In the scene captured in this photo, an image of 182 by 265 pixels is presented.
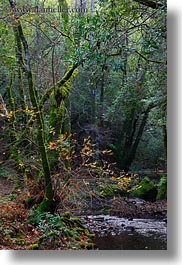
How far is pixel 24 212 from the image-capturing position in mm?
3434

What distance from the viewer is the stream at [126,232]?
2939 millimetres

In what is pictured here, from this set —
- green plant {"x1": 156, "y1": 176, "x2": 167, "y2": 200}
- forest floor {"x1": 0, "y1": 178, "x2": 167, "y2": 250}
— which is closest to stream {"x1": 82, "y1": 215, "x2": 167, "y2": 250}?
forest floor {"x1": 0, "y1": 178, "x2": 167, "y2": 250}

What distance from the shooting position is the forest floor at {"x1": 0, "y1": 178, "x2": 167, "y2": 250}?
10.2ft

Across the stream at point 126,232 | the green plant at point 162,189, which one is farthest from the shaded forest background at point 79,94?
the stream at point 126,232

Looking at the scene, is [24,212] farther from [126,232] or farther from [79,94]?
[79,94]

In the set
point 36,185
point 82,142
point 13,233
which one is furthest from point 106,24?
point 13,233

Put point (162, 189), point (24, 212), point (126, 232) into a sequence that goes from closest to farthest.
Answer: point (162, 189)
point (126, 232)
point (24, 212)

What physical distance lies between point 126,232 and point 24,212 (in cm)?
95

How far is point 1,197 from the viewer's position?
3.34 m

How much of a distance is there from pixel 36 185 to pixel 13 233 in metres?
0.54

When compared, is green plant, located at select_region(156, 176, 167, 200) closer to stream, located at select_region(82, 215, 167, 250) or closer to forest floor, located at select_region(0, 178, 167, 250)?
forest floor, located at select_region(0, 178, 167, 250)

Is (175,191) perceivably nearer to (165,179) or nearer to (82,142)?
(165,179)

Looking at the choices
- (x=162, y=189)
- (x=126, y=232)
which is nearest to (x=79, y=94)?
(x=162, y=189)

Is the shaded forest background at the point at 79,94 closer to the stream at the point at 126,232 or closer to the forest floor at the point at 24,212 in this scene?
the forest floor at the point at 24,212
